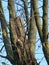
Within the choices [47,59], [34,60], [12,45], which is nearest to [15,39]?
[12,45]

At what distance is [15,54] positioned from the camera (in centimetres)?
435

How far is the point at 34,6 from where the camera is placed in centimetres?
414

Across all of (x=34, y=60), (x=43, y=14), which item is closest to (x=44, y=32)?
(x=43, y=14)

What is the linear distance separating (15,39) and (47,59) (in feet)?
2.19

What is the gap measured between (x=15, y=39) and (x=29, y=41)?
20cm

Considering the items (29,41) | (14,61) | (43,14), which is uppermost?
(43,14)

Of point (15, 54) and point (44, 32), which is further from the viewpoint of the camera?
point (15, 54)

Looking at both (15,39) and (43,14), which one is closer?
(43,14)

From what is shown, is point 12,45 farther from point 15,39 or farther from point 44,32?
point 44,32

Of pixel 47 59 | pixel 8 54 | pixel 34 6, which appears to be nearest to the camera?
pixel 47 59

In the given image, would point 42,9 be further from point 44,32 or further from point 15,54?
point 15,54

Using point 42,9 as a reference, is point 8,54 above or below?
below

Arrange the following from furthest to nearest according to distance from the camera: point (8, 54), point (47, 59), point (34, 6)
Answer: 1. point (8, 54)
2. point (34, 6)
3. point (47, 59)

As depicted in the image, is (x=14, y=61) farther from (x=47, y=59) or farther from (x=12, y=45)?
(x=47, y=59)
